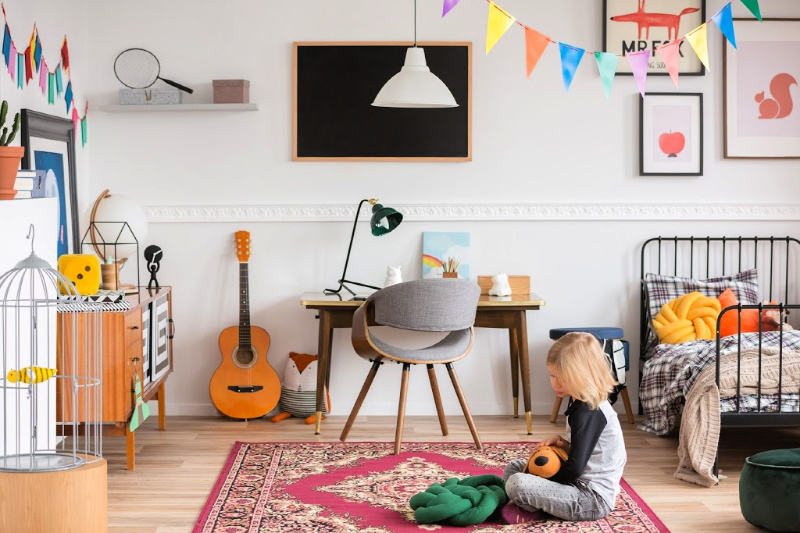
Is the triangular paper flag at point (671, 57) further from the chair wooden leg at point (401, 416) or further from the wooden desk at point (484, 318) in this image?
the chair wooden leg at point (401, 416)

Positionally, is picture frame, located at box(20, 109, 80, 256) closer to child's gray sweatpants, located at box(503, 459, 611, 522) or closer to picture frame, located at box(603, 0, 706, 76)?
child's gray sweatpants, located at box(503, 459, 611, 522)

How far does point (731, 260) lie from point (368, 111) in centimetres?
205

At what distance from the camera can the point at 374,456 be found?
4043 mm

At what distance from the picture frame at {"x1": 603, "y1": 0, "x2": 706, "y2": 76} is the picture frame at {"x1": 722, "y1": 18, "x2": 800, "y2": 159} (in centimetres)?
21

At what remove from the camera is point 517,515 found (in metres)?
3.18

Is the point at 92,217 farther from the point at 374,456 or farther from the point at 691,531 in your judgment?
the point at 691,531

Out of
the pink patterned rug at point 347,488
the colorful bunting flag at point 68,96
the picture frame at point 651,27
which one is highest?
the picture frame at point 651,27

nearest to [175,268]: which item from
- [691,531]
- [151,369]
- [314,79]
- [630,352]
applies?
[151,369]

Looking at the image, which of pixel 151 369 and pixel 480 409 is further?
pixel 480 409

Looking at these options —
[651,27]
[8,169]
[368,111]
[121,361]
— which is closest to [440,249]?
[368,111]

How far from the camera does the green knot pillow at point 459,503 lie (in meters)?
3.14

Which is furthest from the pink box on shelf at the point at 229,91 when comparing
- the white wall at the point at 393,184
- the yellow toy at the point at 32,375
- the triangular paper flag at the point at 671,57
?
the yellow toy at the point at 32,375

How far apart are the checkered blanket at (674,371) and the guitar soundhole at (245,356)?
6.31ft

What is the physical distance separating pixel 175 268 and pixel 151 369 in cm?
82
